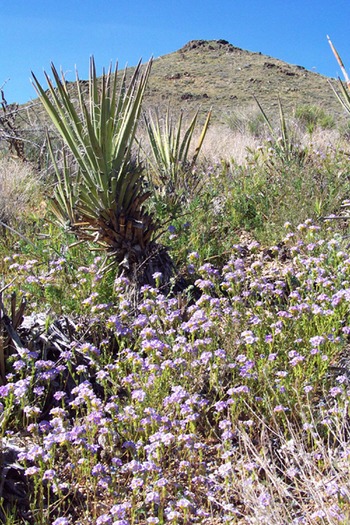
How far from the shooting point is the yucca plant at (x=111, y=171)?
3775mm

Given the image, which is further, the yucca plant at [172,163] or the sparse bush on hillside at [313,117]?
the sparse bush on hillside at [313,117]

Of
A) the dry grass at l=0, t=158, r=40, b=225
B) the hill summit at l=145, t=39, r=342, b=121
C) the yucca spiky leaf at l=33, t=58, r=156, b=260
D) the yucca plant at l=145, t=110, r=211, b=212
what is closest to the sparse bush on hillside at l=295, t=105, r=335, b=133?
the hill summit at l=145, t=39, r=342, b=121

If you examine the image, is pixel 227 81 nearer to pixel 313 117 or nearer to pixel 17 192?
pixel 313 117

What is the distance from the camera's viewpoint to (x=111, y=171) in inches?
151

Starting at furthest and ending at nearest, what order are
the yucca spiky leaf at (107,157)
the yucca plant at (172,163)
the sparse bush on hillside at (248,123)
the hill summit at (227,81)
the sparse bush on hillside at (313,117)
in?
the hill summit at (227,81), the sparse bush on hillside at (313,117), the sparse bush on hillside at (248,123), the yucca plant at (172,163), the yucca spiky leaf at (107,157)

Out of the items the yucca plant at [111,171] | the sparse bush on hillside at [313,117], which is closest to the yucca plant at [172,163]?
the yucca plant at [111,171]

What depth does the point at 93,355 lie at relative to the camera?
3.12m

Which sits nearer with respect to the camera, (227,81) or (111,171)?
(111,171)

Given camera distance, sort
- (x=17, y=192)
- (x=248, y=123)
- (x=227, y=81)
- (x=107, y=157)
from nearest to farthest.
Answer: (x=107, y=157) < (x=17, y=192) < (x=248, y=123) < (x=227, y=81)

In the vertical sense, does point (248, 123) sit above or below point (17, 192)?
above

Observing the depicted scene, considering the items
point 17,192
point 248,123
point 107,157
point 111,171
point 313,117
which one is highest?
point 248,123

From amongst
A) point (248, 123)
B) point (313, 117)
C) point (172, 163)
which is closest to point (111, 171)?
point (172, 163)

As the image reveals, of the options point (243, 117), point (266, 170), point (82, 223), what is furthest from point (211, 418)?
point (243, 117)

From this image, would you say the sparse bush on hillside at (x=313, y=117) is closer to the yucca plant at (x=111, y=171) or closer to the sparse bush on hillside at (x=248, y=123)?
the sparse bush on hillside at (x=248, y=123)
